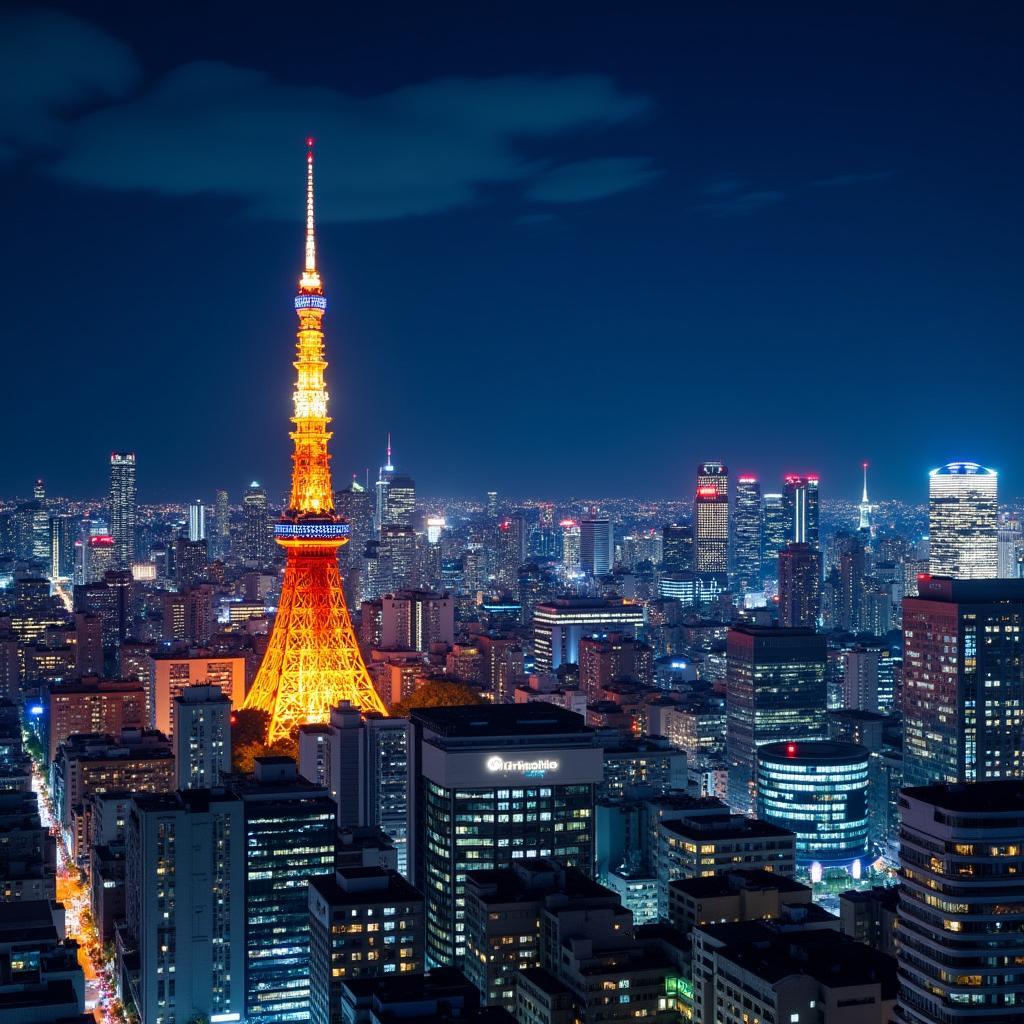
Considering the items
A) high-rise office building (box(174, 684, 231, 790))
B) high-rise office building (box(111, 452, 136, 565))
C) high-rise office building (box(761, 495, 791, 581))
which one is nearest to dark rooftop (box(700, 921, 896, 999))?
high-rise office building (box(174, 684, 231, 790))

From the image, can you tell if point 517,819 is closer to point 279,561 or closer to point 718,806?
point 718,806

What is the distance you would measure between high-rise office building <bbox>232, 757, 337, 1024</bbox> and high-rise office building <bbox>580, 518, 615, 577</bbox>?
61285mm

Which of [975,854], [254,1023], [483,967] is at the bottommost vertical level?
[254,1023]

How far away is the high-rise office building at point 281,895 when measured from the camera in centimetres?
1975

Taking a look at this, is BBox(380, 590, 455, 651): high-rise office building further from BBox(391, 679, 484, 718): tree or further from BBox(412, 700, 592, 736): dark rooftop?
BBox(412, 700, 592, 736): dark rooftop

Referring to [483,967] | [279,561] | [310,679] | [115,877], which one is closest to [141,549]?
[279,561]

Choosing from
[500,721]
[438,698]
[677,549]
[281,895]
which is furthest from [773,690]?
[677,549]

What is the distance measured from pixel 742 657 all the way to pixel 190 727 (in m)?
13.6

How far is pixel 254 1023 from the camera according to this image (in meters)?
19.5

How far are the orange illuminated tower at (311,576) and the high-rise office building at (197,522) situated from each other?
5448 centimetres

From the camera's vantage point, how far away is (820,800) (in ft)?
93.5

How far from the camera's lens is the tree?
33.2m

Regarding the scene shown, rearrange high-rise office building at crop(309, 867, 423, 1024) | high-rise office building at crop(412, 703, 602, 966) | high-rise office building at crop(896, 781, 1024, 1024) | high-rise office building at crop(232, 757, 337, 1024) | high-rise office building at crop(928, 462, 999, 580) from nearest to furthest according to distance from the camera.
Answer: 1. high-rise office building at crop(896, 781, 1024, 1024)
2. high-rise office building at crop(309, 867, 423, 1024)
3. high-rise office building at crop(232, 757, 337, 1024)
4. high-rise office building at crop(412, 703, 602, 966)
5. high-rise office building at crop(928, 462, 999, 580)

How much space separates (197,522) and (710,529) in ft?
98.6
